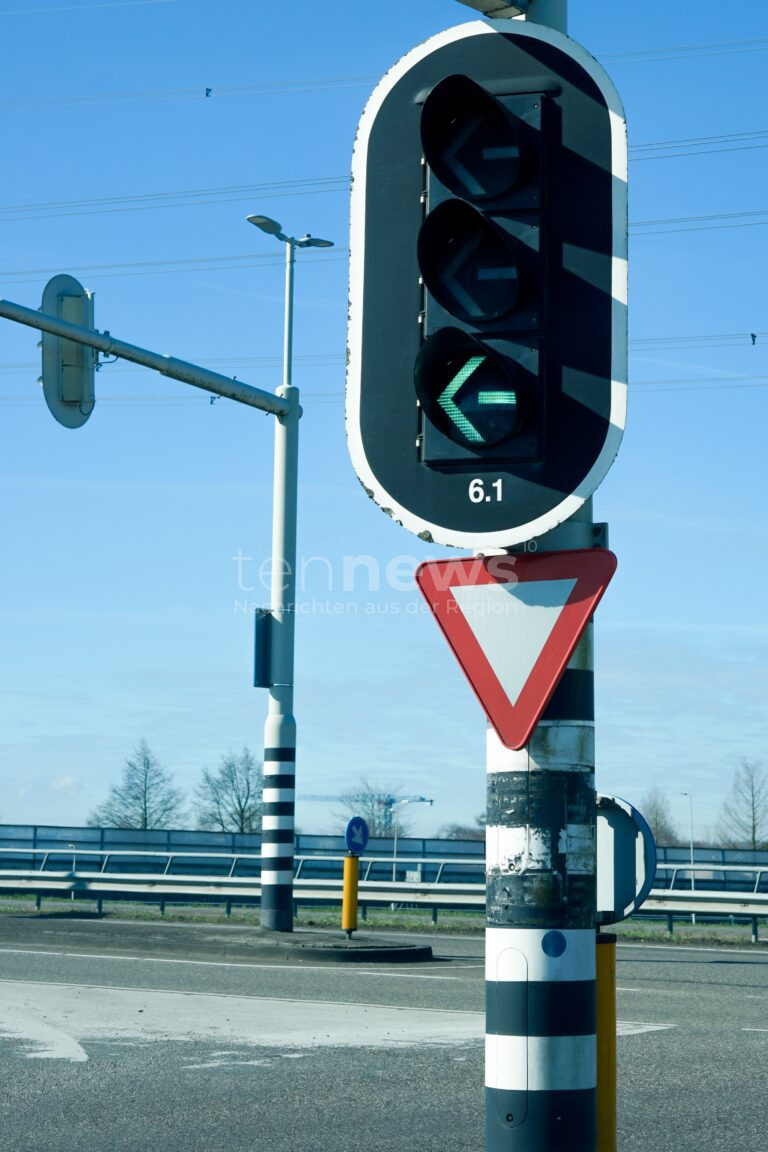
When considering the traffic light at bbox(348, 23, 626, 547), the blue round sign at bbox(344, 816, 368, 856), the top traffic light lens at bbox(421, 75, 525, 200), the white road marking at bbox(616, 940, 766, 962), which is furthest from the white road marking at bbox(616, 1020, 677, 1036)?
the blue round sign at bbox(344, 816, 368, 856)

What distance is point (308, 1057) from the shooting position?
9.92 meters

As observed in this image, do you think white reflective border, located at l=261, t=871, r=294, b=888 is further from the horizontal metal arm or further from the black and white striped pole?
the black and white striped pole

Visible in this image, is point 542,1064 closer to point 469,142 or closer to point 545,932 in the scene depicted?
point 545,932

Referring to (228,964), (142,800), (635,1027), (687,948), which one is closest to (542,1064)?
(635,1027)

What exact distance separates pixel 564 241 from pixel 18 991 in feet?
36.5

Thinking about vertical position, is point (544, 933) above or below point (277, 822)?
below

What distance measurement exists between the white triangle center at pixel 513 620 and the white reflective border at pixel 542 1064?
0.85 m

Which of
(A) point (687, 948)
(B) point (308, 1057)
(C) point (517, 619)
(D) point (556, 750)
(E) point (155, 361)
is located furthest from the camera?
(A) point (687, 948)

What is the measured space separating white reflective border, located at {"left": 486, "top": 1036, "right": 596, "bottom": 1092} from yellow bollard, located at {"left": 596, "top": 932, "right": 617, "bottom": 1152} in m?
0.33

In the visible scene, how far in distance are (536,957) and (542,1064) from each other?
258 mm

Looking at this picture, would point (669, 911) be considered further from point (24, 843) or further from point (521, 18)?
point (24, 843)

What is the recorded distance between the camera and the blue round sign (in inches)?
818

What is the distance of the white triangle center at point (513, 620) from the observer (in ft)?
13.4

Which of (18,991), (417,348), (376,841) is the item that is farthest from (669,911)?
(376,841)
